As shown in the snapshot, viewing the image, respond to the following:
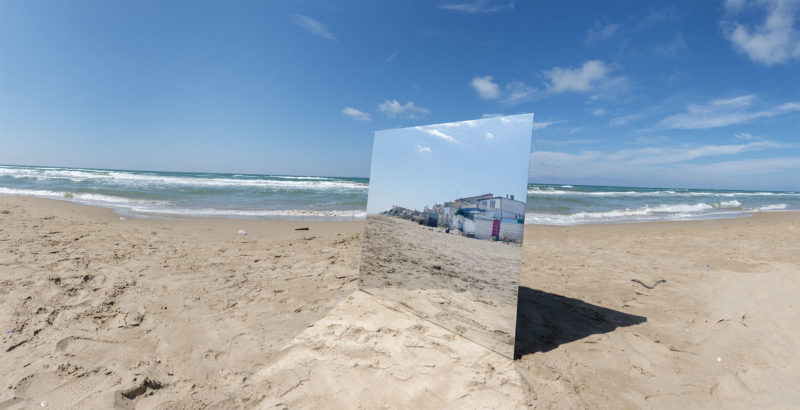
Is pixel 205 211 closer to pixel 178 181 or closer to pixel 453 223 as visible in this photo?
pixel 453 223

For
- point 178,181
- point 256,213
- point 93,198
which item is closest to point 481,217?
point 256,213

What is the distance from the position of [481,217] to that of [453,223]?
31 centimetres

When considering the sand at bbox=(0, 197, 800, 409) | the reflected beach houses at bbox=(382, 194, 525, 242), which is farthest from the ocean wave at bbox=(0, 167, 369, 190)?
the reflected beach houses at bbox=(382, 194, 525, 242)

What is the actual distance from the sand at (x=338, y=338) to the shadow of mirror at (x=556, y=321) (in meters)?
0.02

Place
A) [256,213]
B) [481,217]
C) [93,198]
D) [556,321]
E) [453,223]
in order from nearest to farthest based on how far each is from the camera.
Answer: [481,217] < [453,223] < [556,321] < [256,213] < [93,198]

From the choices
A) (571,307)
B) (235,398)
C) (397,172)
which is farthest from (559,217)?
(235,398)

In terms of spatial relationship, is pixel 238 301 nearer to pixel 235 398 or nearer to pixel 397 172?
pixel 235 398

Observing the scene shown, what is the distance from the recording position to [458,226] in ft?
8.80

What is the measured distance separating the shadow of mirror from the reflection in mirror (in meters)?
0.41

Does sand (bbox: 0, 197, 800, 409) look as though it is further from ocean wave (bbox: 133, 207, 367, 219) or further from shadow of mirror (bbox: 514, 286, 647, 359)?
ocean wave (bbox: 133, 207, 367, 219)

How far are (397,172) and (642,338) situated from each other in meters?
2.72

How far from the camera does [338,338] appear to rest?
2.50 m

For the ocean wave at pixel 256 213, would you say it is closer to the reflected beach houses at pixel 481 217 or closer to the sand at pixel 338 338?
the sand at pixel 338 338

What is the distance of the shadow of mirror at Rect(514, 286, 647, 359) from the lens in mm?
2555
